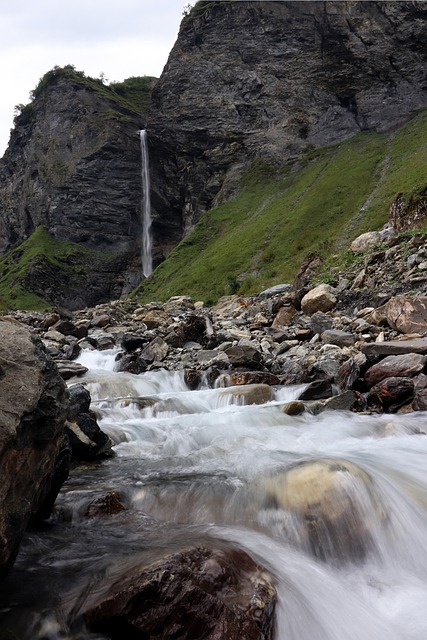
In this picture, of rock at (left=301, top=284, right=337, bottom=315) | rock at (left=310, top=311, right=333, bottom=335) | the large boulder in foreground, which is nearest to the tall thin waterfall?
rock at (left=301, top=284, right=337, bottom=315)

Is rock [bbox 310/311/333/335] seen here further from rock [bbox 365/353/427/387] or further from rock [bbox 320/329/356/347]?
rock [bbox 365/353/427/387]

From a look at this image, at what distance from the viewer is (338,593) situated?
510cm

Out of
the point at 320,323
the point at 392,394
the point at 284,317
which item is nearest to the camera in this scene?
the point at 392,394

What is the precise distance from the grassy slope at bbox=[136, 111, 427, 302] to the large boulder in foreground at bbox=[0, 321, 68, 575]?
28.8 metres

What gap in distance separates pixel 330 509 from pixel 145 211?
3587 inches

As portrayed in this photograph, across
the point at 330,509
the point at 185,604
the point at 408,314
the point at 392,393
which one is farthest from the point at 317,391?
the point at 185,604

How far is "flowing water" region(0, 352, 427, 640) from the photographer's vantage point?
4680 mm

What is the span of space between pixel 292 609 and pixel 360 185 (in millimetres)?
61049

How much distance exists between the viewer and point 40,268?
272ft

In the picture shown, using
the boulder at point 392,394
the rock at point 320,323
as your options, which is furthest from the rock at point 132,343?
the boulder at point 392,394

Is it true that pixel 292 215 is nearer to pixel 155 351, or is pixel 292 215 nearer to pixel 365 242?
pixel 365 242

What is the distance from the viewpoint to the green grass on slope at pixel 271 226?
4726 cm

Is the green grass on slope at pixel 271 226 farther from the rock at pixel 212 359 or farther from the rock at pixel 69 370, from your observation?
the rock at pixel 69 370

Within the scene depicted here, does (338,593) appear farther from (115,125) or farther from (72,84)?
(72,84)
